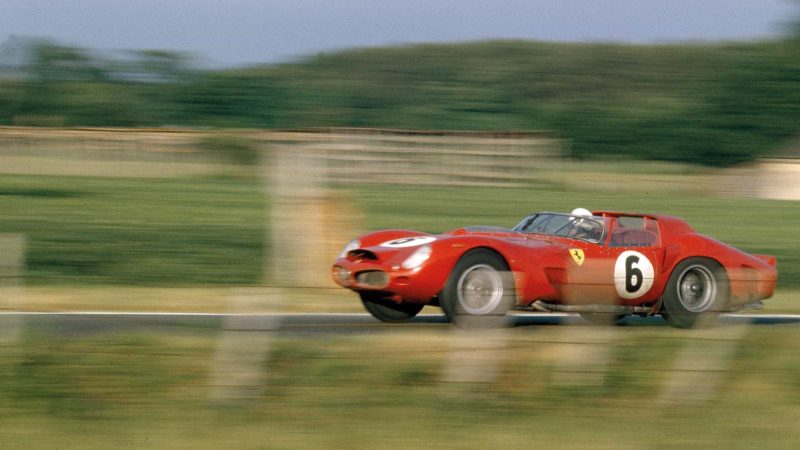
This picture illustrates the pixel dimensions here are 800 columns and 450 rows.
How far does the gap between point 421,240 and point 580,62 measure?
85208mm

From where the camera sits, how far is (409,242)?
955 cm

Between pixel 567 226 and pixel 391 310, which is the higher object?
pixel 567 226

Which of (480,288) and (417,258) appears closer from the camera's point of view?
(417,258)

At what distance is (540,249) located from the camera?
965cm

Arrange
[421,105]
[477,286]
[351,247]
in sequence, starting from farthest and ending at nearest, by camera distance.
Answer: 1. [421,105]
2. [351,247]
3. [477,286]

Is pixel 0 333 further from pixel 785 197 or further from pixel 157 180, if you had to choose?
pixel 785 197

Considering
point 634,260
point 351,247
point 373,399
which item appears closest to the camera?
point 373,399

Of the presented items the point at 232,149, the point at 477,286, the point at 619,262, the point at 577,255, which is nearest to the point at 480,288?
the point at 477,286

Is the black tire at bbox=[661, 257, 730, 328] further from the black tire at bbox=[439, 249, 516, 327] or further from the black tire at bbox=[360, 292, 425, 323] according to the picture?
the black tire at bbox=[360, 292, 425, 323]

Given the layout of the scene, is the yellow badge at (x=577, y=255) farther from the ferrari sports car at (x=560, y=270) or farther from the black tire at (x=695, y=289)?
the black tire at (x=695, y=289)

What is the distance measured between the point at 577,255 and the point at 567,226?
645mm

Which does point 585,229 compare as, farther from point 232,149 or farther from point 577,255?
point 232,149

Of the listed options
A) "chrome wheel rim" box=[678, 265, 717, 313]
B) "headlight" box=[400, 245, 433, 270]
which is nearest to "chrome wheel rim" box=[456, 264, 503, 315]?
"headlight" box=[400, 245, 433, 270]

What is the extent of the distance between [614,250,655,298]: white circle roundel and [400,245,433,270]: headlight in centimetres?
177
